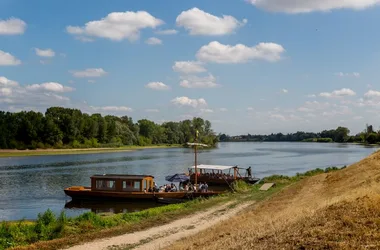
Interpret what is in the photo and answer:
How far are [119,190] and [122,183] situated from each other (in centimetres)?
77

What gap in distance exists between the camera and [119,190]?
42.3 meters

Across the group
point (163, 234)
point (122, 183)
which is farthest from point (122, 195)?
point (163, 234)

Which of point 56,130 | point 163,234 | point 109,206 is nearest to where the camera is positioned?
point 163,234

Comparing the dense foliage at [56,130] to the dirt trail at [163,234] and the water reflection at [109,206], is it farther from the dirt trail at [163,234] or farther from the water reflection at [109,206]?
the dirt trail at [163,234]

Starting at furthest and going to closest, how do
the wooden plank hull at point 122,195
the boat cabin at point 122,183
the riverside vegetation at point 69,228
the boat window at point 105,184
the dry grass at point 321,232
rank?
the boat window at point 105,184 → the boat cabin at point 122,183 → the wooden plank hull at point 122,195 → the riverside vegetation at point 69,228 → the dry grass at point 321,232

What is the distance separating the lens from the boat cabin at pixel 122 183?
41.6 m

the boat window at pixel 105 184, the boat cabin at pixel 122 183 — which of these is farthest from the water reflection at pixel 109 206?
the boat window at pixel 105 184

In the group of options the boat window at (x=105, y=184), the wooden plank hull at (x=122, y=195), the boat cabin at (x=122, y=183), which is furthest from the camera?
the boat window at (x=105, y=184)

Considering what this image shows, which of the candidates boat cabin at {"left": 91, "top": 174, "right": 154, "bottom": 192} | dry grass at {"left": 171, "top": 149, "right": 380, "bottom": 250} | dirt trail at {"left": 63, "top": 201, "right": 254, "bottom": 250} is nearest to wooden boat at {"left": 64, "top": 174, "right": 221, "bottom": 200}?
boat cabin at {"left": 91, "top": 174, "right": 154, "bottom": 192}

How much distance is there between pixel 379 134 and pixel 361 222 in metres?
191

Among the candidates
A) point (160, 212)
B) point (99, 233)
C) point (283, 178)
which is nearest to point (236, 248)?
point (99, 233)

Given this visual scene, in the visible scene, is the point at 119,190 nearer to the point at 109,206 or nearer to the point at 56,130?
the point at 109,206

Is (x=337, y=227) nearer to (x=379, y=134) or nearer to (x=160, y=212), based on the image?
(x=160, y=212)

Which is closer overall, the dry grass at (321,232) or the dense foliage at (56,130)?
the dry grass at (321,232)
